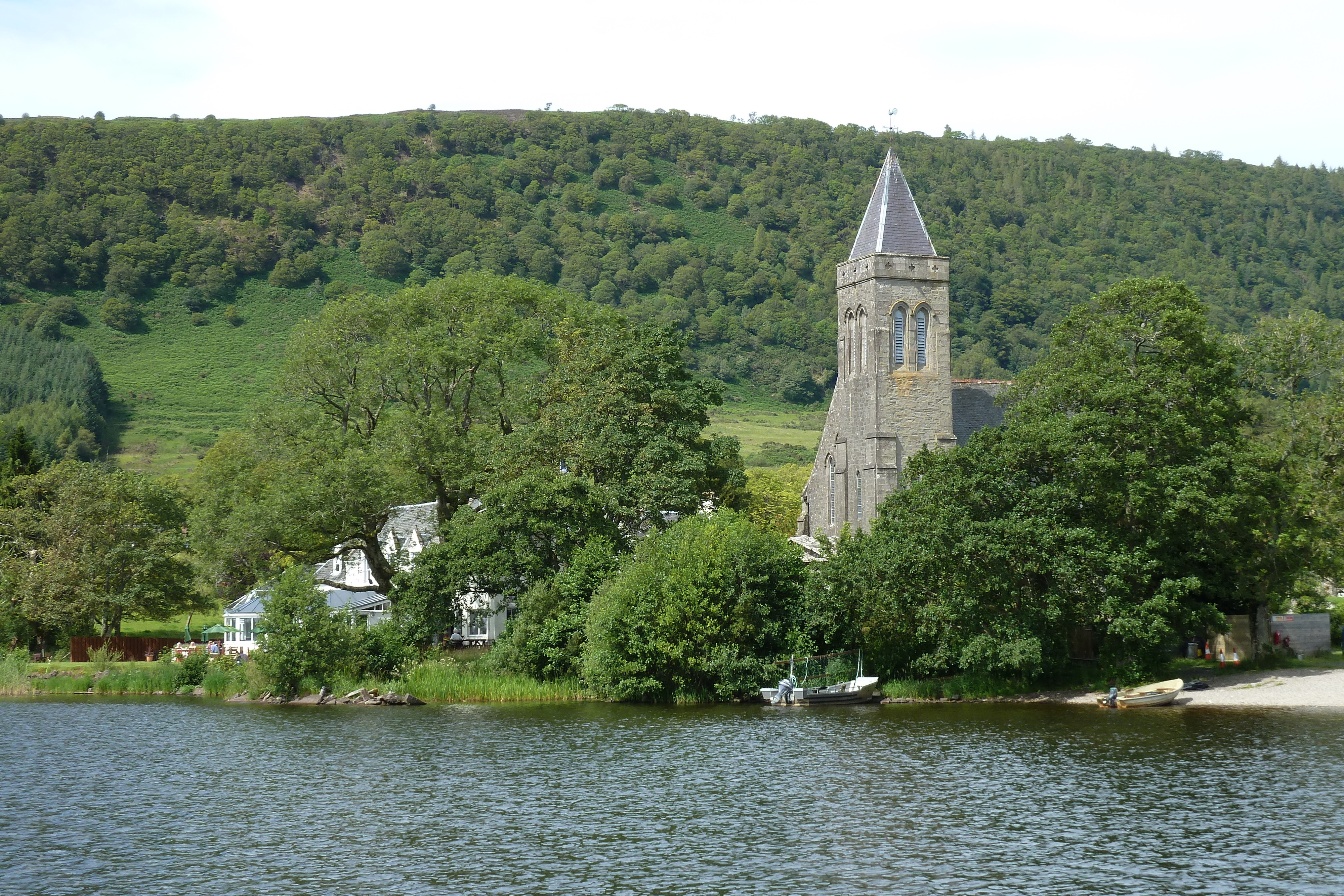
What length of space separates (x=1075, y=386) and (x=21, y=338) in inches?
5824

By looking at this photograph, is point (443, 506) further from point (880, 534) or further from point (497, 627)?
point (880, 534)

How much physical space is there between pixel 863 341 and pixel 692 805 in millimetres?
39005

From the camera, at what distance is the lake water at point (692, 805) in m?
23.2

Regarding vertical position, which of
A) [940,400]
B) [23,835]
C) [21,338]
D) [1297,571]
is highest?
[21,338]

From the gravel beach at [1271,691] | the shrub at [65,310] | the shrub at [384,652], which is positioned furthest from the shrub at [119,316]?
the gravel beach at [1271,691]

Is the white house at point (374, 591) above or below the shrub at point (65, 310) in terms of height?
below

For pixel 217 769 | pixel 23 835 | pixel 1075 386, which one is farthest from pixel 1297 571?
pixel 23 835

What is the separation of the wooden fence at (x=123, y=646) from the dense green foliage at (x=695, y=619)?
32.7 metres

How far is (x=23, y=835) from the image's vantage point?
89.4 feet

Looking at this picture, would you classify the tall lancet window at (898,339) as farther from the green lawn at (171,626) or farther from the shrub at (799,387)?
the shrub at (799,387)

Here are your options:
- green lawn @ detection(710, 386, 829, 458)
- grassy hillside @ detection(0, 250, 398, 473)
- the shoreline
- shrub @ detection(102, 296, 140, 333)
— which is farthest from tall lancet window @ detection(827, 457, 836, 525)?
shrub @ detection(102, 296, 140, 333)

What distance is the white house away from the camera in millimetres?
60969

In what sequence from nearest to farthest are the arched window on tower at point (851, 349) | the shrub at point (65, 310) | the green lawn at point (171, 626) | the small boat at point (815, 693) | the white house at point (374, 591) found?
the small boat at point (815, 693) → the white house at point (374, 591) → the arched window on tower at point (851, 349) → the green lawn at point (171, 626) → the shrub at point (65, 310)

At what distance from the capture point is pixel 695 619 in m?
49.0
